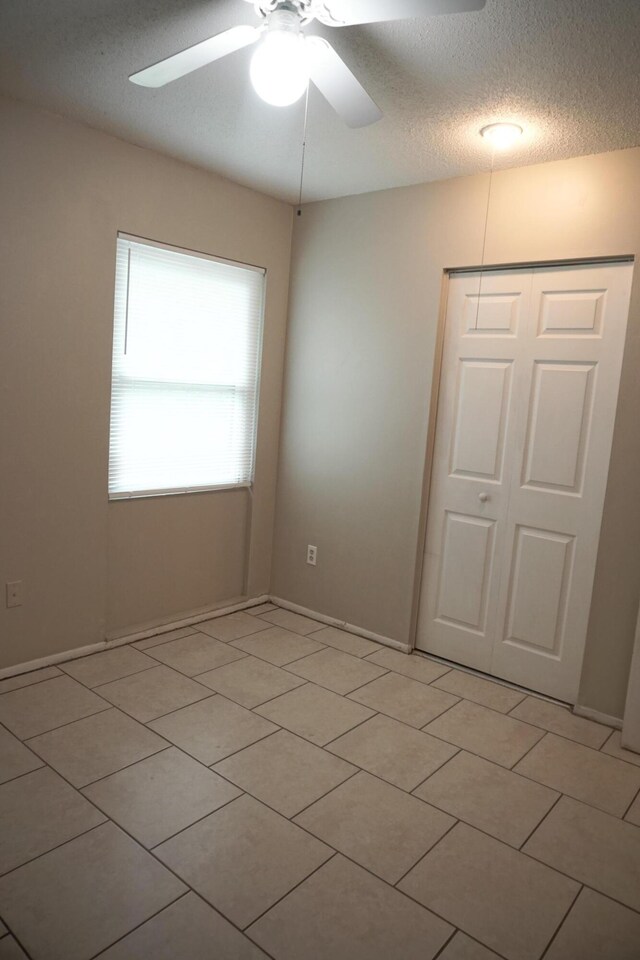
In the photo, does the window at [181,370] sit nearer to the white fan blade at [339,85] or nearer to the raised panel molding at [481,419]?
the raised panel molding at [481,419]

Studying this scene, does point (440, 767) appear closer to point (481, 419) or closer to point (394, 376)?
point (481, 419)

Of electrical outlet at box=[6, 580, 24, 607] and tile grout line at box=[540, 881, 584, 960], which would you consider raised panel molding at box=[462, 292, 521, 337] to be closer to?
tile grout line at box=[540, 881, 584, 960]

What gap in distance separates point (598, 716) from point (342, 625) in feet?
4.79

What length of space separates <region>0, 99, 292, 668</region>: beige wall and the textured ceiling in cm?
20

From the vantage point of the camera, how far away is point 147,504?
352 cm

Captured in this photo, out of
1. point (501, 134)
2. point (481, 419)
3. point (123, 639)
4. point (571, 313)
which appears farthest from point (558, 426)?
point (123, 639)

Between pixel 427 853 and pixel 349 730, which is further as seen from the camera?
pixel 349 730

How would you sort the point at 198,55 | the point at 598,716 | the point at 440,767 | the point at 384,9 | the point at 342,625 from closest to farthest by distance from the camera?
1. the point at 384,9
2. the point at 198,55
3. the point at 440,767
4. the point at 598,716
5. the point at 342,625

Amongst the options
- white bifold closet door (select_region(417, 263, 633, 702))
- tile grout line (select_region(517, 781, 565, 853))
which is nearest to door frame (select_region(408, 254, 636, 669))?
white bifold closet door (select_region(417, 263, 633, 702))

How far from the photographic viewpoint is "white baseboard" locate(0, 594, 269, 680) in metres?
3.04

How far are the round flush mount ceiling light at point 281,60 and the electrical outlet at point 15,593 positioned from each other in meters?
2.27

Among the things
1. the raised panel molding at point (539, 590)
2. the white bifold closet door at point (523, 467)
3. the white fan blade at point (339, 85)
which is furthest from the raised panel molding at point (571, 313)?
the white fan blade at point (339, 85)

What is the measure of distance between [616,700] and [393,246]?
8.13ft

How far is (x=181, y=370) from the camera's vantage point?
3.56 metres
